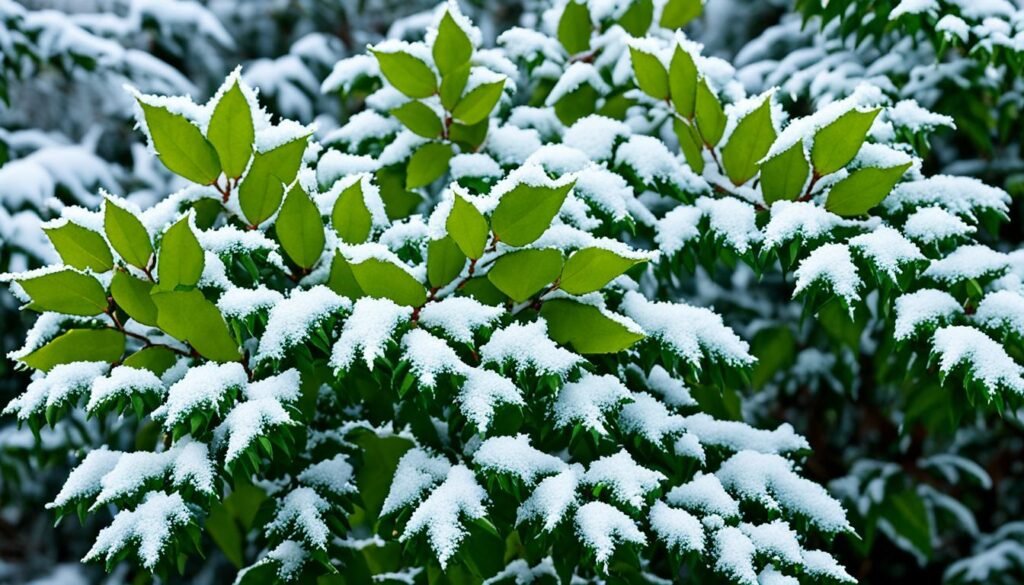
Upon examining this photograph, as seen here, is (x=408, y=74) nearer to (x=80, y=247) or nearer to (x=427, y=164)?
(x=427, y=164)

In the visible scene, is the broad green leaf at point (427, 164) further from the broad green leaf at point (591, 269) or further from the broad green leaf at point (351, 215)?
the broad green leaf at point (591, 269)

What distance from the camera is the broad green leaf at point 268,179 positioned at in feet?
2.81

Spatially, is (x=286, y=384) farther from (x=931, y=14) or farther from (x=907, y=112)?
(x=931, y=14)

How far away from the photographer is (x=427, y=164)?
1.09m

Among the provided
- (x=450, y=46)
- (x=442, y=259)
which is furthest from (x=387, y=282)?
(x=450, y=46)

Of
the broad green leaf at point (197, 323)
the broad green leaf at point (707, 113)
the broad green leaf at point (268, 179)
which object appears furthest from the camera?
the broad green leaf at point (707, 113)

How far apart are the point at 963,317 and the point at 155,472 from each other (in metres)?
0.73

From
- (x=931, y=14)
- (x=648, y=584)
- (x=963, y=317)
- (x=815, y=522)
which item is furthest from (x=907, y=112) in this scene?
(x=648, y=584)

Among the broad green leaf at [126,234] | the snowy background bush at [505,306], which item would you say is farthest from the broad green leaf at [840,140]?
the broad green leaf at [126,234]

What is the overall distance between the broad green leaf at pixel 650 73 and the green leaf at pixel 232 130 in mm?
412

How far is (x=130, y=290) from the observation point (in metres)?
0.78

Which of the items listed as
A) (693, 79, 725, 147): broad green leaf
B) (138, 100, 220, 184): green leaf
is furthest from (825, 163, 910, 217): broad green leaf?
(138, 100, 220, 184): green leaf

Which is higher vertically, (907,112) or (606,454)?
(907,112)

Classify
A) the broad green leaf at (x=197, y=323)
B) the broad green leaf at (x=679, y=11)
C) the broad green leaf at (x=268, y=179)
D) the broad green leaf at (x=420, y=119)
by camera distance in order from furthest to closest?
the broad green leaf at (x=679, y=11) < the broad green leaf at (x=420, y=119) < the broad green leaf at (x=268, y=179) < the broad green leaf at (x=197, y=323)
